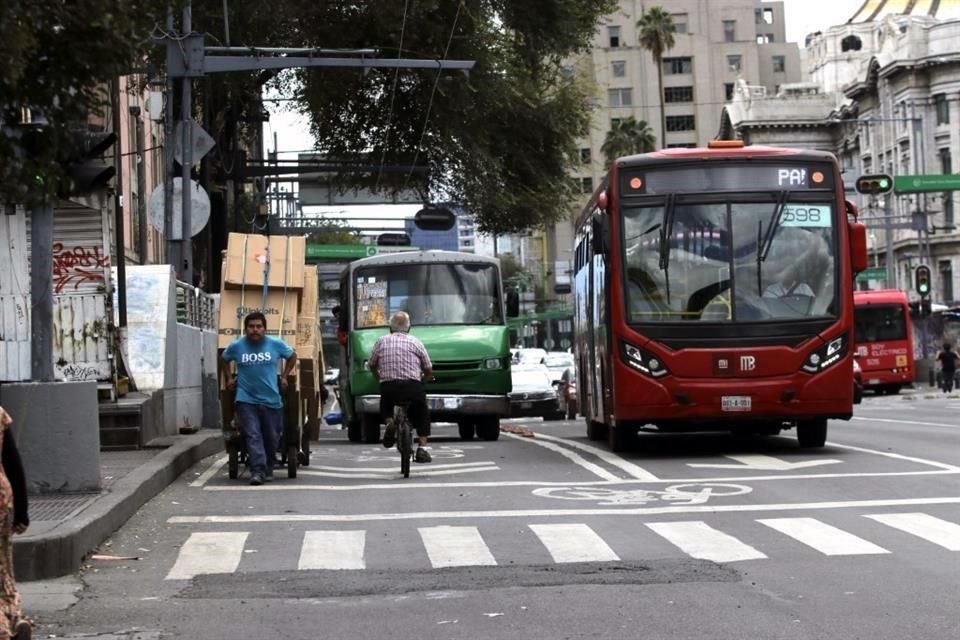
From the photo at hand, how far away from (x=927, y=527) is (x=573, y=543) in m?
2.48

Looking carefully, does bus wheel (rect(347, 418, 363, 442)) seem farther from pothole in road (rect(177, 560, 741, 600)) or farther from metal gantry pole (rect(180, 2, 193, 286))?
pothole in road (rect(177, 560, 741, 600))

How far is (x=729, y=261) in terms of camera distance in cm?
1909

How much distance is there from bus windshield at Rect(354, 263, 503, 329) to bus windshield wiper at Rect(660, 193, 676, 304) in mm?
8240

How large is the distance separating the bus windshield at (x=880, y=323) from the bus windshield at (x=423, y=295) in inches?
1270

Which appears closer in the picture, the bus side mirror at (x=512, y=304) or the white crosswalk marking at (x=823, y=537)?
the white crosswalk marking at (x=823, y=537)

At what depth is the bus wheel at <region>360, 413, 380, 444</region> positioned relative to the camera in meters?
26.4

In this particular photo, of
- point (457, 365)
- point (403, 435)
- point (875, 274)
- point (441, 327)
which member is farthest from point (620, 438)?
point (875, 274)

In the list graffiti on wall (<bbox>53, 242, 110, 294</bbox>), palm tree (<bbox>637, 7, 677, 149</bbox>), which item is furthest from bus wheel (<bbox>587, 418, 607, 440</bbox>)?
palm tree (<bbox>637, 7, 677, 149</bbox>)

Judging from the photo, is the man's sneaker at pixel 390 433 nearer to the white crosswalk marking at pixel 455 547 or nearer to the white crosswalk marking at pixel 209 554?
the white crosswalk marking at pixel 455 547

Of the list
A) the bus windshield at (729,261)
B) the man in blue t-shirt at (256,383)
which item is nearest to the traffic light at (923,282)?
the bus windshield at (729,261)

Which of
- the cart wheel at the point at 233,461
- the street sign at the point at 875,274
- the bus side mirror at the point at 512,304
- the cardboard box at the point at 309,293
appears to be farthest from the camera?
the street sign at the point at 875,274

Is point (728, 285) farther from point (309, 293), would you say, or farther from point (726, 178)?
point (309, 293)

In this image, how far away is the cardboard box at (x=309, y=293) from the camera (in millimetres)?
19895

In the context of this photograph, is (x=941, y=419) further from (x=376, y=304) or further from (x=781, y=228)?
(x=781, y=228)
